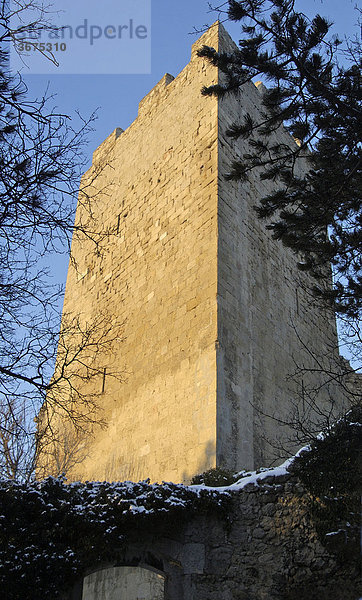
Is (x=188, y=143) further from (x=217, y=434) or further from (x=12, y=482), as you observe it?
(x=12, y=482)

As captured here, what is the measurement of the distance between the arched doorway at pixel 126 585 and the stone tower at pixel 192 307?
4.11ft

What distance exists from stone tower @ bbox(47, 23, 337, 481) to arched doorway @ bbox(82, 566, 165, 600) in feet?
4.11

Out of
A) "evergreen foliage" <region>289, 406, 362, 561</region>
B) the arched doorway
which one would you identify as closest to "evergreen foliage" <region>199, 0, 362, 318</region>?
"evergreen foliage" <region>289, 406, 362, 561</region>

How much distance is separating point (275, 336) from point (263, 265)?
121 cm

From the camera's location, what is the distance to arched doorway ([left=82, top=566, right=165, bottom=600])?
7199 millimetres

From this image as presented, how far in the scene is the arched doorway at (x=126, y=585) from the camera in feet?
23.6

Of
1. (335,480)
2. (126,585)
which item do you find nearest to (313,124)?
(335,480)

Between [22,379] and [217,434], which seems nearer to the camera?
[22,379]

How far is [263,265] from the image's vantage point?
9328 millimetres

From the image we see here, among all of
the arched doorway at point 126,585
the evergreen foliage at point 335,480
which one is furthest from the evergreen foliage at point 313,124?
the arched doorway at point 126,585

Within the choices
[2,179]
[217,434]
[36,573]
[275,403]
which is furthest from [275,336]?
[2,179]

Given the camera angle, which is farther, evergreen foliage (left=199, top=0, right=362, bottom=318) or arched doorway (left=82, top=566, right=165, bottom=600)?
arched doorway (left=82, top=566, right=165, bottom=600)

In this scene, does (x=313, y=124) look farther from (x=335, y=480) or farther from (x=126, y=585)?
(x=126, y=585)

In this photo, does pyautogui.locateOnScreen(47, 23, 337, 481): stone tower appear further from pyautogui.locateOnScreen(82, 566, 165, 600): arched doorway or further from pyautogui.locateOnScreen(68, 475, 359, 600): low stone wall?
pyautogui.locateOnScreen(82, 566, 165, 600): arched doorway
